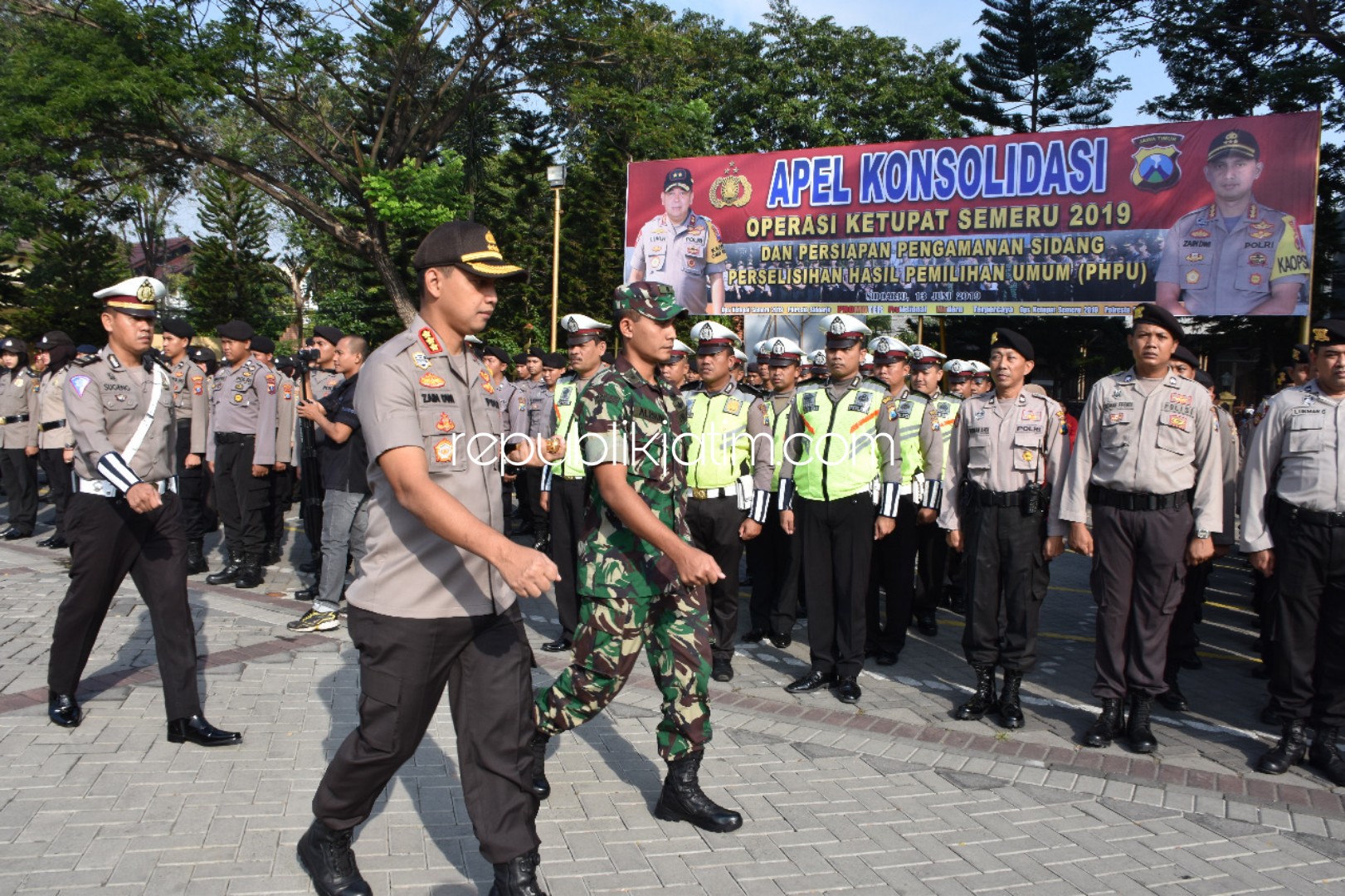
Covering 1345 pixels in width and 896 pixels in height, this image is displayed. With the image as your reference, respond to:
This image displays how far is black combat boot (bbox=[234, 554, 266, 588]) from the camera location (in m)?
8.70

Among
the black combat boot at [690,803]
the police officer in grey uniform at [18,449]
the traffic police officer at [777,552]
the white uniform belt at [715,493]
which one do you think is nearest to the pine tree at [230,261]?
the police officer in grey uniform at [18,449]

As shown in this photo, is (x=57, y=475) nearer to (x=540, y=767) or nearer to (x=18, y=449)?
(x=18, y=449)

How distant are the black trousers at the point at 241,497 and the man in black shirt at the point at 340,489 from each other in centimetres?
191

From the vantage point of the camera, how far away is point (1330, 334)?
497 centimetres

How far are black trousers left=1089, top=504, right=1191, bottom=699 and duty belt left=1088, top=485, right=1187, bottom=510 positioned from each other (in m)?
0.02

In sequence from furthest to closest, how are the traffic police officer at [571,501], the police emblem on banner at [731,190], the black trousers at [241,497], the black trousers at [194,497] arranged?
the police emblem on banner at [731,190] < the black trousers at [194,497] < the black trousers at [241,497] < the traffic police officer at [571,501]

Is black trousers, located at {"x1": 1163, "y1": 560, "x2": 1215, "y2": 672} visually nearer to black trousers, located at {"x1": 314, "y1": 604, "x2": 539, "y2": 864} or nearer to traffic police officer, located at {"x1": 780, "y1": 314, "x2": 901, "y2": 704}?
traffic police officer, located at {"x1": 780, "y1": 314, "x2": 901, "y2": 704}

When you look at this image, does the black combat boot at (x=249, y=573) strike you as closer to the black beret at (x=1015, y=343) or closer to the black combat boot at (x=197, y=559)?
the black combat boot at (x=197, y=559)

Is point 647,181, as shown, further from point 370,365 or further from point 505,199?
point 505,199

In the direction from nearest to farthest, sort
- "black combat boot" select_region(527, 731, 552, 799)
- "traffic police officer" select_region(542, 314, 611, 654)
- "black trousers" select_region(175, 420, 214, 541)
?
"black combat boot" select_region(527, 731, 552, 799), "traffic police officer" select_region(542, 314, 611, 654), "black trousers" select_region(175, 420, 214, 541)

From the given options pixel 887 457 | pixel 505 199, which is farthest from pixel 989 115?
pixel 887 457

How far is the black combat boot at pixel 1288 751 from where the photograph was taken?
4.82 metres

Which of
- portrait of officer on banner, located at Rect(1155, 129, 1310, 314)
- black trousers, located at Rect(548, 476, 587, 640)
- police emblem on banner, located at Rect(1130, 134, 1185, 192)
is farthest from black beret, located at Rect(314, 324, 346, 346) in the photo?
police emblem on banner, located at Rect(1130, 134, 1185, 192)

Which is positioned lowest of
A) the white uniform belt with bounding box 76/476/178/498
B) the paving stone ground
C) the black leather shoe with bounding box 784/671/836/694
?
the paving stone ground
